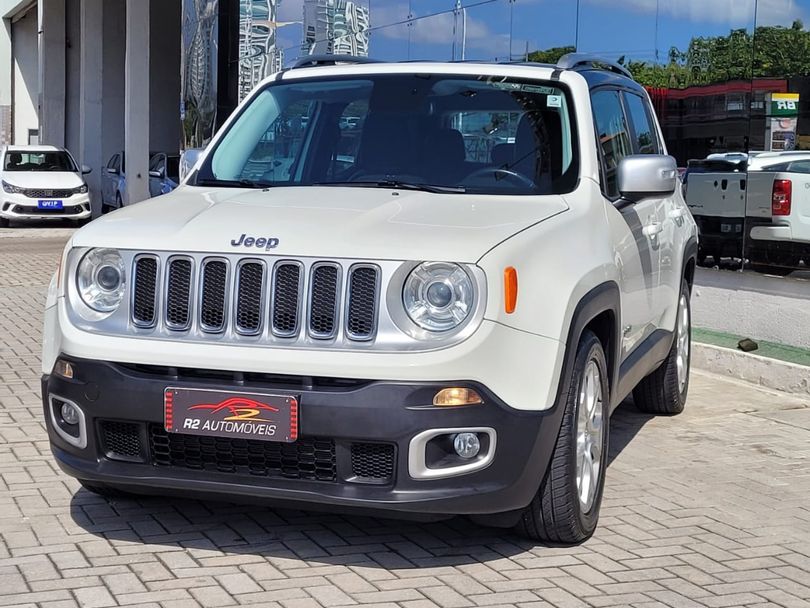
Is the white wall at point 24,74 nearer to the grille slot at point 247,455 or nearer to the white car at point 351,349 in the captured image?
the white car at point 351,349

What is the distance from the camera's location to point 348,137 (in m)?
5.64

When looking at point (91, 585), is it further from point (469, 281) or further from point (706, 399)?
point (706, 399)

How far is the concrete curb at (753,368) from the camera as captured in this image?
27.0ft

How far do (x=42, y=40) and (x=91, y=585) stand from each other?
3480 cm

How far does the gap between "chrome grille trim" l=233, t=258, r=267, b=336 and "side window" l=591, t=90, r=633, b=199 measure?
1.86m

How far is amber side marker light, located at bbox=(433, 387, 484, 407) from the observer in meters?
4.15

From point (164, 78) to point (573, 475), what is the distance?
96.3ft

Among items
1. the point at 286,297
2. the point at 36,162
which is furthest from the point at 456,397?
the point at 36,162

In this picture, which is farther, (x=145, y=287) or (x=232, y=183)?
(x=232, y=183)

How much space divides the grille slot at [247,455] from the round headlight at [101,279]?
51 centimetres

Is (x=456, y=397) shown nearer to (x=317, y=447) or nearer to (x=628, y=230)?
(x=317, y=447)

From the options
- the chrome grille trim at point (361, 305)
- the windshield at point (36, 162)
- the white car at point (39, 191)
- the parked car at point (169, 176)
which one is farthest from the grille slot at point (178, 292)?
the windshield at point (36, 162)

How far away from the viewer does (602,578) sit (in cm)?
451

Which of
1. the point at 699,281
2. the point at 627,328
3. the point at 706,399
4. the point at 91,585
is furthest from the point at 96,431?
the point at 699,281
